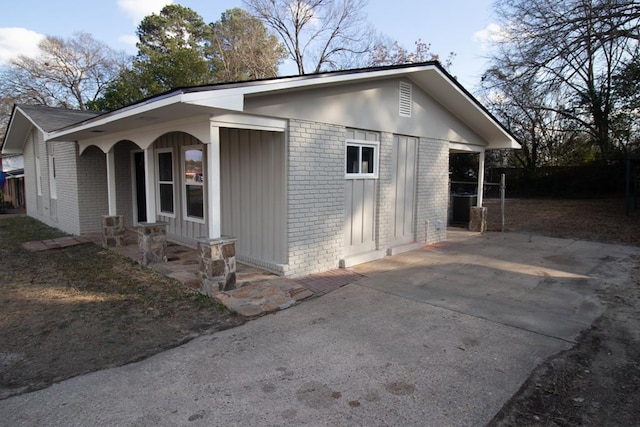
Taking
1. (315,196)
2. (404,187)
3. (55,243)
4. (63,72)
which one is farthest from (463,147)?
(63,72)

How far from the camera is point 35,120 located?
10633mm

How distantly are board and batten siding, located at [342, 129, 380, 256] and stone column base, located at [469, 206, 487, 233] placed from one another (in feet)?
16.6

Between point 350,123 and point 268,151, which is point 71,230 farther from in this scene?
point 350,123

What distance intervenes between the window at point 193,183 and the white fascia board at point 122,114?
1.69 meters

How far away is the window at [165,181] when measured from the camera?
874 cm

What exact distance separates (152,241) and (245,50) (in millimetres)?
22632

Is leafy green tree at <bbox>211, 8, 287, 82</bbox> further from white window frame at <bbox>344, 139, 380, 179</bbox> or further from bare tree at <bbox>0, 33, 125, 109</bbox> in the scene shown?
white window frame at <bbox>344, 139, 380, 179</bbox>

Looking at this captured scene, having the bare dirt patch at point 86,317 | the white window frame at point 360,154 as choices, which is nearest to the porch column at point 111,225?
the bare dirt patch at point 86,317

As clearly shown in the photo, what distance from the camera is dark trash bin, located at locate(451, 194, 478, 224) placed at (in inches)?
489

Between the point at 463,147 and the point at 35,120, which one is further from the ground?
the point at 35,120

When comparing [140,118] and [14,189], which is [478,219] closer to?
[140,118]

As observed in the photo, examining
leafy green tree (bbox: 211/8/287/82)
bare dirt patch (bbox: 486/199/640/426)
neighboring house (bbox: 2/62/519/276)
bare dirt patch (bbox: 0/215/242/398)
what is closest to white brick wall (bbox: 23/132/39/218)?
neighboring house (bbox: 2/62/519/276)

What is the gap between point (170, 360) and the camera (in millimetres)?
3596

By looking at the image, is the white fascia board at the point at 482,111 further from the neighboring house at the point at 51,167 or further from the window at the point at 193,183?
the neighboring house at the point at 51,167
